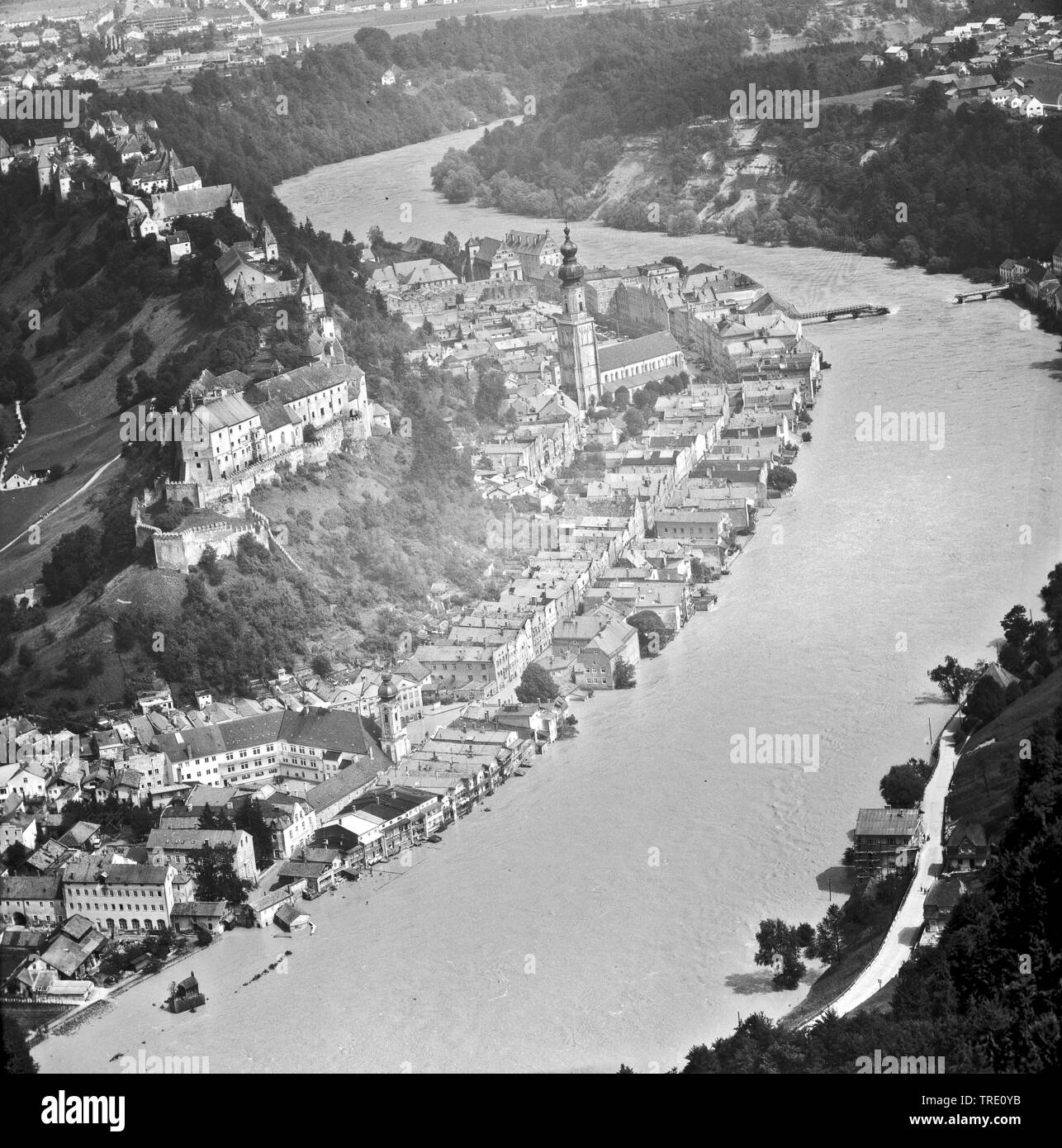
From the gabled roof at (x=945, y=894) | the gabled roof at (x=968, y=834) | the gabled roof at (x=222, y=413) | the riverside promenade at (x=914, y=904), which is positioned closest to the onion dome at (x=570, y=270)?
the gabled roof at (x=222, y=413)

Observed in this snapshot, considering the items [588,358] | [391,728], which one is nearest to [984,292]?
[588,358]

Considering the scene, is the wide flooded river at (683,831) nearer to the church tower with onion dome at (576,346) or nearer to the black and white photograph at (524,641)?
the black and white photograph at (524,641)

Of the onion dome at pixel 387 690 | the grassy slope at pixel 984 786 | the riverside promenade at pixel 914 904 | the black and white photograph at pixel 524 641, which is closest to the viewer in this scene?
the riverside promenade at pixel 914 904

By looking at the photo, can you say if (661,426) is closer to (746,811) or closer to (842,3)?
(746,811)

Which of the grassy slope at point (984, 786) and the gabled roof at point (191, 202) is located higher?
the gabled roof at point (191, 202)

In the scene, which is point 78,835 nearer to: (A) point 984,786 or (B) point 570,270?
(A) point 984,786
